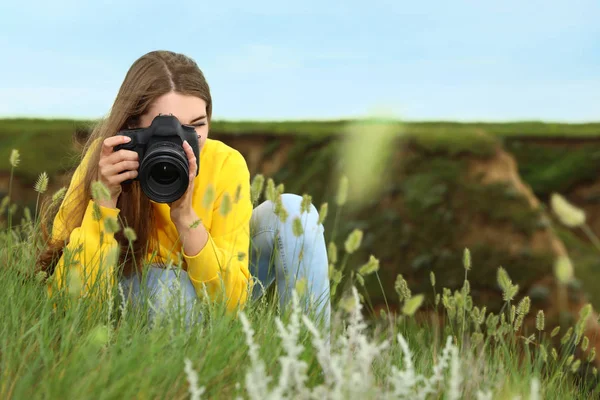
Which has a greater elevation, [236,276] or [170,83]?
[170,83]

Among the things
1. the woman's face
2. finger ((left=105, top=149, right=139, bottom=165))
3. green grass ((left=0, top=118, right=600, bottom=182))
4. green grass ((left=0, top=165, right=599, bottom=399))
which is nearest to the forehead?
the woman's face

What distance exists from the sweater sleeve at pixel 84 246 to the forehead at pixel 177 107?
1.39 feet

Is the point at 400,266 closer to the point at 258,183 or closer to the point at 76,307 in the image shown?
the point at 258,183

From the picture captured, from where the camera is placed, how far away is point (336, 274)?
2.11 metres

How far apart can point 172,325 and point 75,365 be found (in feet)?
0.92

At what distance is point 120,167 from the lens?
8.04ft

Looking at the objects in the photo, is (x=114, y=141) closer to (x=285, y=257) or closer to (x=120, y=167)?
(x=120, y=167)

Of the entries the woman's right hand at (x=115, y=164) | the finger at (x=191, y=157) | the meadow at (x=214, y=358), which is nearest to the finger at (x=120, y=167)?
the woman's right hand at (x=115, y=164)

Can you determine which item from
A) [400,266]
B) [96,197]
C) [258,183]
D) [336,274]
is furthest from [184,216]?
[400,266]

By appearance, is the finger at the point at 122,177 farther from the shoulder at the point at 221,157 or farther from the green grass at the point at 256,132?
the green grass at the point at 256,132

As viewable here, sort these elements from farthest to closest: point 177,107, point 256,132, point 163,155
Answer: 1. point 256,132
2. point 177,107
3. point 163,155

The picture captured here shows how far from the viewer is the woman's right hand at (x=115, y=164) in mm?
2449

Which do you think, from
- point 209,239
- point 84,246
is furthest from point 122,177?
point 209,239

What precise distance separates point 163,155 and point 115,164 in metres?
0.27
